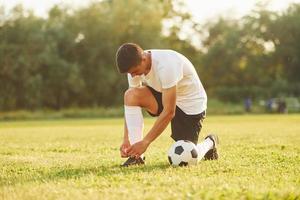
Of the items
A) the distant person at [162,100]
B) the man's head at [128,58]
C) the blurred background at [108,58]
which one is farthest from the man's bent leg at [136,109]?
the blurred background at [108,58]

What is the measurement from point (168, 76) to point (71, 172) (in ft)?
4.85

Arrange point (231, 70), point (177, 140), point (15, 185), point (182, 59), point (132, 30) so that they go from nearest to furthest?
point (15, 185), point (182, 59), point (177, 140), point (132, 30), point (231, 70)

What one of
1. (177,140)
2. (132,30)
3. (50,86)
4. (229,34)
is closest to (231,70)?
(229,34)

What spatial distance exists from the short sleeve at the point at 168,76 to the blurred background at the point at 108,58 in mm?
36905

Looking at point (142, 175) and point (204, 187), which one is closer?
point (204, 187)

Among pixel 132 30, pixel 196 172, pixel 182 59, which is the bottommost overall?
pixel 196 172

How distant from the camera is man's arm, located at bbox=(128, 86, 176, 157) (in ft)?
19.8

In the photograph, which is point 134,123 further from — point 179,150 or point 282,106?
point 282,106

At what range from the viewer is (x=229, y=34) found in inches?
2453

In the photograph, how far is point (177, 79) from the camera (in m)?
6.11

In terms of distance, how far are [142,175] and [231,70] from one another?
55476 mm

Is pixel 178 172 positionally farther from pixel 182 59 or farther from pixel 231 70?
pixel 231 70

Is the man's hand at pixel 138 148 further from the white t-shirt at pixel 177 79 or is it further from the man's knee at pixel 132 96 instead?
the man's knee at pixel 132 96

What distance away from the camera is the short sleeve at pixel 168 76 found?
6.03 meters
